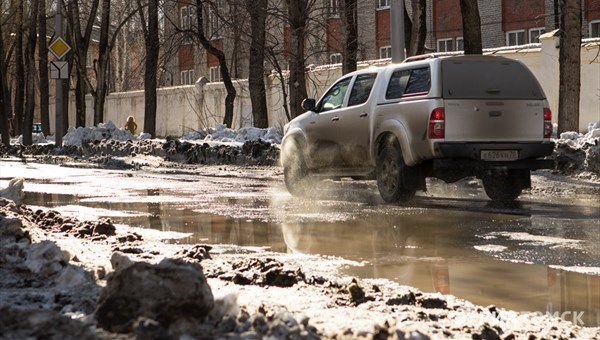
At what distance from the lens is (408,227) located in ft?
33.3

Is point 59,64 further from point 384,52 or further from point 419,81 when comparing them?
point 419,81

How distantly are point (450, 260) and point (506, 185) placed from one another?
5.97 meters

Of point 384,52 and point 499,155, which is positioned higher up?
point 384,52

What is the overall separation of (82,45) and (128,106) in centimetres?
1268

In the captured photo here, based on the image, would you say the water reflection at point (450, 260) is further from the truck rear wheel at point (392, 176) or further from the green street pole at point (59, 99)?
the green street pole at point (59, 99)

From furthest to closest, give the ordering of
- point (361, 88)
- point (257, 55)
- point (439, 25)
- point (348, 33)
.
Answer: point (439, 25) < point (257, 55) < point (348, 33) < point (361, 88)

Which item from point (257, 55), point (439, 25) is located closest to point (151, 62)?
point (257, 55)

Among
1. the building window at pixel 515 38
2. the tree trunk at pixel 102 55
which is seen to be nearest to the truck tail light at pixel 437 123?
the tree trunk at pixel 102 55

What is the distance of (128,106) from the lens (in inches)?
2197

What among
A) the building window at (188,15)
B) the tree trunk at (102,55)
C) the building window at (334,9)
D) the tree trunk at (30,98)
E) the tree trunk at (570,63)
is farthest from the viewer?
the tree trunk at (102,55)

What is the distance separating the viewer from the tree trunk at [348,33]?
Answer: 2594cm

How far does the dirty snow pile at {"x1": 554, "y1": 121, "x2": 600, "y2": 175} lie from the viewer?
15914 mm

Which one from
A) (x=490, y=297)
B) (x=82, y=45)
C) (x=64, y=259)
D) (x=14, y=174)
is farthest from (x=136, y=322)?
(x=82, y=45)

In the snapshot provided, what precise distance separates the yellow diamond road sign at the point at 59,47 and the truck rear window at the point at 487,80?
76.9ft
